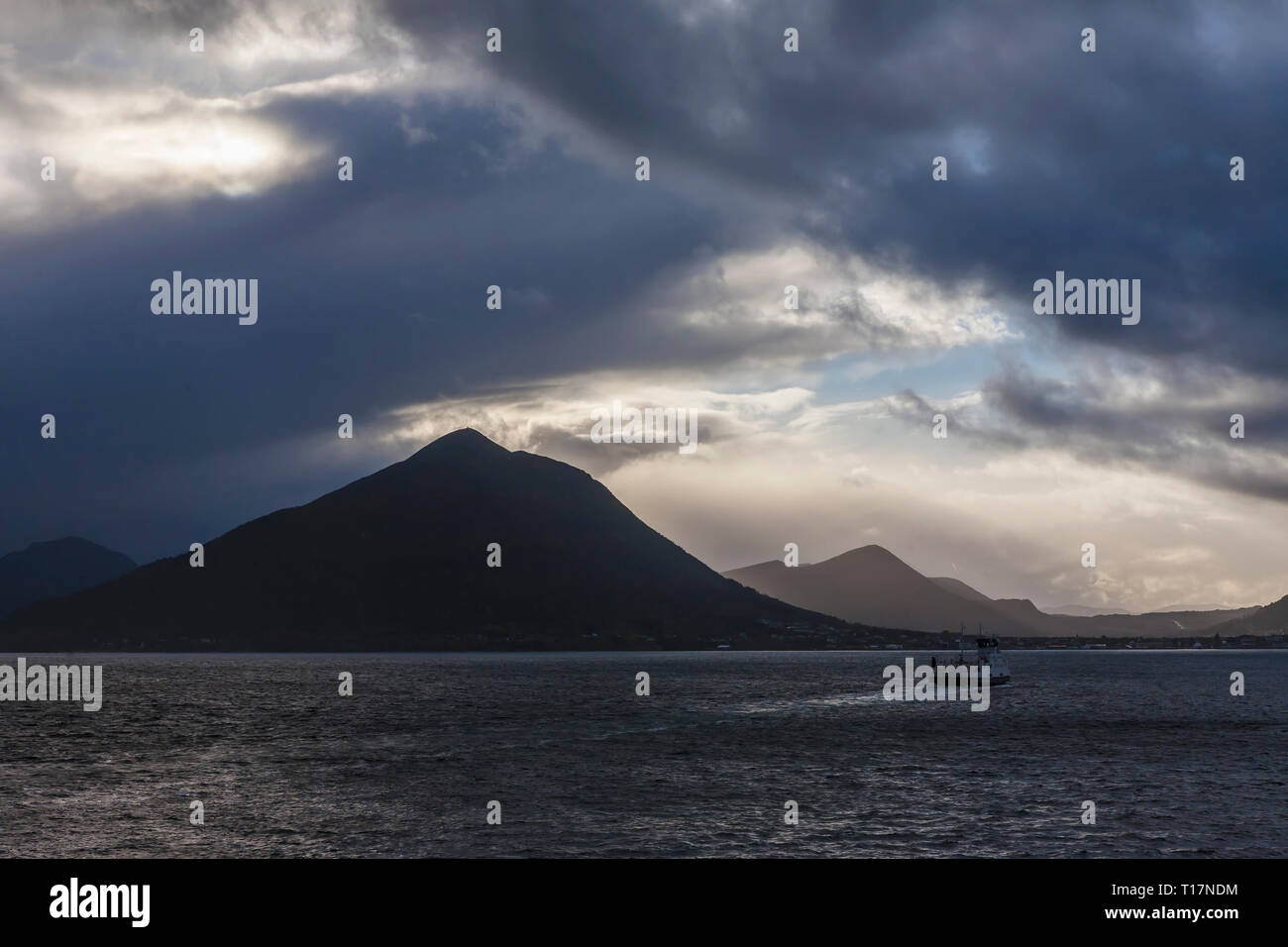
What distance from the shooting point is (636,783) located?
223ft

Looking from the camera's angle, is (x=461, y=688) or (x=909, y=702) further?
(x=461, y=688)

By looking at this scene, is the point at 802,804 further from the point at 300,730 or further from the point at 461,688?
the point at 461,688

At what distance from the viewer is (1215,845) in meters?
49.0

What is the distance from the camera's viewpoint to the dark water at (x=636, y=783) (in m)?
49.2

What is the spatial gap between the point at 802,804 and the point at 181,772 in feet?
147

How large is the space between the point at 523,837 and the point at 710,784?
2127 cm

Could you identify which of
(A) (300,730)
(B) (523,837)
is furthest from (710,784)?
(A) (300,730)

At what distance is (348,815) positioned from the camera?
55.7 meters

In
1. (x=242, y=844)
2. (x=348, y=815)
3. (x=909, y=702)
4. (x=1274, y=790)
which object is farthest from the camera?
(x=909, y=702)

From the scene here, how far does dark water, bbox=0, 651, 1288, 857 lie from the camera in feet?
162
